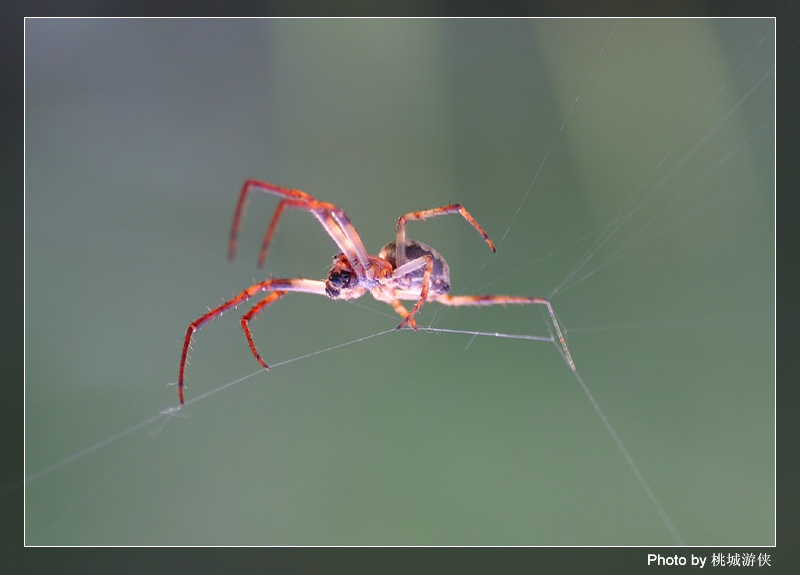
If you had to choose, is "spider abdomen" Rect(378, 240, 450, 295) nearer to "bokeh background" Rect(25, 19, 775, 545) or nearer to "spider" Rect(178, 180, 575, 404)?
"spider" Rect(178, 180, 575, 404)

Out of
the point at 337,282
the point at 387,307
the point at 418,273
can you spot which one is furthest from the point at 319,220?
the point at 387,307

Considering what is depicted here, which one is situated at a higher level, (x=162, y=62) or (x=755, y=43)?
(x=162, y=62)

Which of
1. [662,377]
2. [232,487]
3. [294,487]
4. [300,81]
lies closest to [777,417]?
[662,377]

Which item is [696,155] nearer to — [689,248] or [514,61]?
[689,248]

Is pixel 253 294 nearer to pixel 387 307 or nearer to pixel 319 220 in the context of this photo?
pixel 319 220

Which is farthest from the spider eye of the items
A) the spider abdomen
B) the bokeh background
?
the bokeh background

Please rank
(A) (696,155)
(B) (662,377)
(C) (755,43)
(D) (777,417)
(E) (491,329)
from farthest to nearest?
(E) (491,329), (B) (662,377), (A) (696,155), (C) (755,43), (D) (777,417)

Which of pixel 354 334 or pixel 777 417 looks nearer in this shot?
pixel 777 417

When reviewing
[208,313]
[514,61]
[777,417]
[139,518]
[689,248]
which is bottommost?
[139,518]
